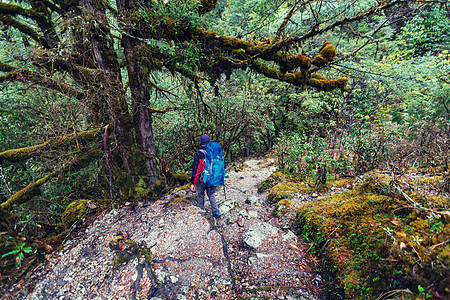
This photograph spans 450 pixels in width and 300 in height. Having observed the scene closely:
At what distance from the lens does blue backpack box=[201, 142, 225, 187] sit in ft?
14.4

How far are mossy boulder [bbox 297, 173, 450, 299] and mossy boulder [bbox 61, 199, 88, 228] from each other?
510cm

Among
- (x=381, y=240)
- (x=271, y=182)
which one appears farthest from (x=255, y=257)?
(x=271, y=182)

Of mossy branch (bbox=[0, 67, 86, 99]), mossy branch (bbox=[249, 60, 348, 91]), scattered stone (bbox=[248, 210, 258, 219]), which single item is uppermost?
mossy branch (bbox=[0, 67, 86, 99])

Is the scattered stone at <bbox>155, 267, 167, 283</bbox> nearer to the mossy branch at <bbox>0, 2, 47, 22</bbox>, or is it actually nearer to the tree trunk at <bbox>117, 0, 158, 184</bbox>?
the tree trunk at <bbox>117, 0, 158, 184</bbox>

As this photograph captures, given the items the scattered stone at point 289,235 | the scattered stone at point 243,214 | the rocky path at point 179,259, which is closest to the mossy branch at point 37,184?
the rocky path at point 179,259

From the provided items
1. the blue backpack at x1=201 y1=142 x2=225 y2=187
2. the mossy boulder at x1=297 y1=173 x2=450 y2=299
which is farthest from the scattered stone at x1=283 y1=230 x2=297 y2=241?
the blue backpack at x1=201 y1=142 x2=225 y2=187

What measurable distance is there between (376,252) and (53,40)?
8.53 m

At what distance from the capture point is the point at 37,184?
3.86m

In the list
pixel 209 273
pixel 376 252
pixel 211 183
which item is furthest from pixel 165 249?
pixel 376 252

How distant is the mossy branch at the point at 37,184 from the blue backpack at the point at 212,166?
2.84 meters

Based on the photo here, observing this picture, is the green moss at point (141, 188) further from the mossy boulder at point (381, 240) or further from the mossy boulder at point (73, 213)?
the mossy boulder at point (381, 240)

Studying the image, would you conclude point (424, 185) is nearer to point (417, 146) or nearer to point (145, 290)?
point (417, 146)

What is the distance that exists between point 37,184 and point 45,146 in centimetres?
86

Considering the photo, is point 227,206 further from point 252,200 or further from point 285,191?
point 285,191
